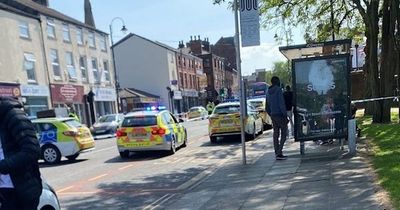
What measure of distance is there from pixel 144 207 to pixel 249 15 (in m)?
5.05

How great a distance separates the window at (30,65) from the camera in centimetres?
3080

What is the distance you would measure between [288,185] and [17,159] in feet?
17.5

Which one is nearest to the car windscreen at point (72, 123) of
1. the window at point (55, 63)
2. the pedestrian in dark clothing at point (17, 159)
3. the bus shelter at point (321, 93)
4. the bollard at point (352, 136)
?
the bus shelter at point (321, 93)

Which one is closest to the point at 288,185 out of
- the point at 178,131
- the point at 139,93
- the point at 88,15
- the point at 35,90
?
the point at 178,131

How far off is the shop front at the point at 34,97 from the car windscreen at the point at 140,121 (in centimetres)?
1597

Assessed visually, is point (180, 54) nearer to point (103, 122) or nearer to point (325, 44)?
point (103, 122)

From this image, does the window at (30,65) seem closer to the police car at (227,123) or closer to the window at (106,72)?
the window at (106,72)

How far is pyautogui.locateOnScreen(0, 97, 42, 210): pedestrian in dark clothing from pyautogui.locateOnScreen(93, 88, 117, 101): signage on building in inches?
1476

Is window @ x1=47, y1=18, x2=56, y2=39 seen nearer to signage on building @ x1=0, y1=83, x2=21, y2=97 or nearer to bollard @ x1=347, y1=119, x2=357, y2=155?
signage on building @ x1=0, y1=83, x2=21, y2=97

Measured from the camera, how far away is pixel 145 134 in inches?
590

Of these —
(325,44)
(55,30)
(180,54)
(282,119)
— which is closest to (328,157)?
(282,119)

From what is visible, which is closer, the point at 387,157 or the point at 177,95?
the point at 387,157

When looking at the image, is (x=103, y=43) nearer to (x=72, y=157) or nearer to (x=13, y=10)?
(x=13, y=10)

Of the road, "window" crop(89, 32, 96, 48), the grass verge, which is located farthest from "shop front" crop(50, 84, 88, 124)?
the grass verge
